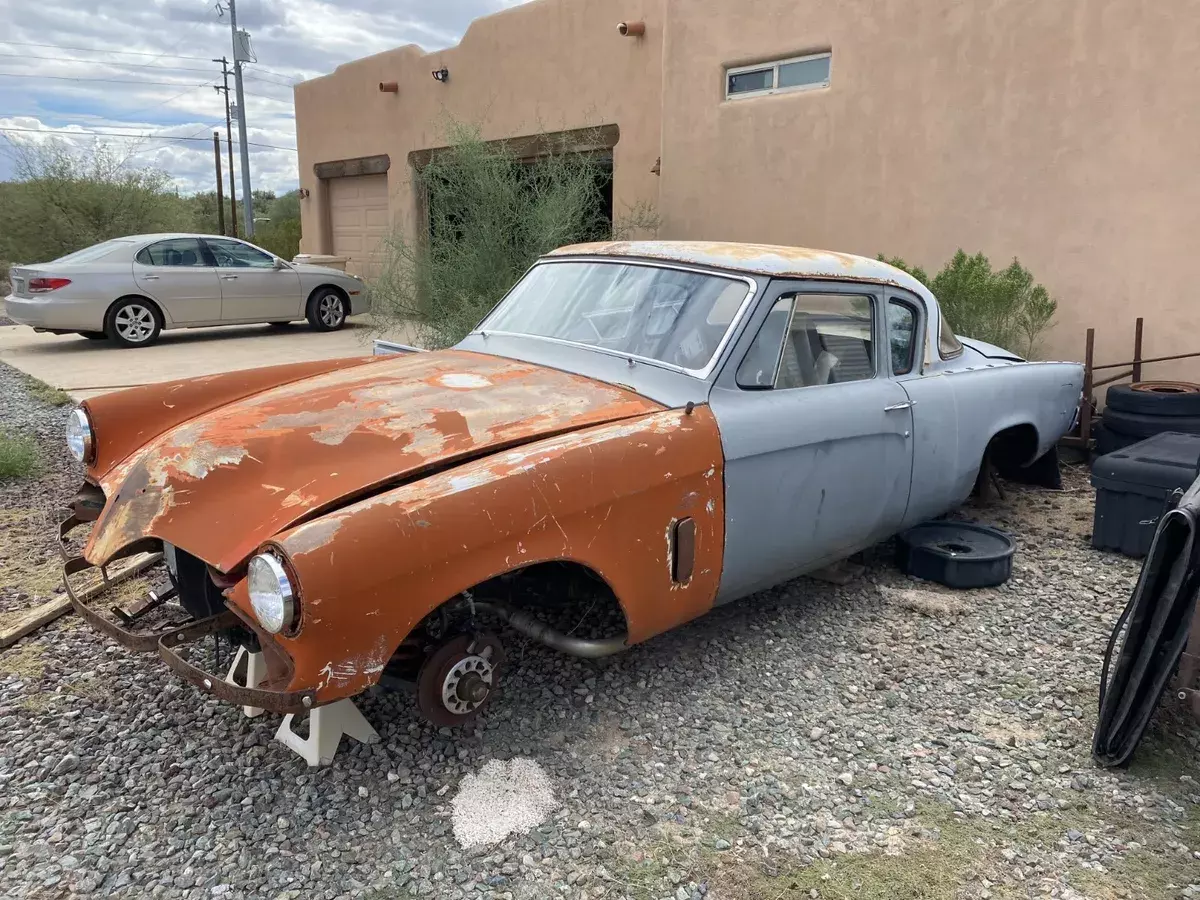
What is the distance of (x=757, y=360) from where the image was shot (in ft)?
11.2

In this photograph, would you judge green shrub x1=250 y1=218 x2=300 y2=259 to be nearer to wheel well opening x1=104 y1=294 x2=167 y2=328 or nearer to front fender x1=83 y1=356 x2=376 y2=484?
wheel well opening x1=104 y1=294 x2=167 y2=328

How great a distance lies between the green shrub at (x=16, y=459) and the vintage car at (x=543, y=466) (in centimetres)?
263

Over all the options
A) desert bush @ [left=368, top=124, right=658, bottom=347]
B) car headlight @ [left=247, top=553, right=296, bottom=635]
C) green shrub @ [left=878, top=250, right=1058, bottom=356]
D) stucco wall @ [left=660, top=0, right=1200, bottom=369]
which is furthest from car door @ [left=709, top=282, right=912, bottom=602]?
desert bush @ [left=368, top=124, right=658, bottom=347]

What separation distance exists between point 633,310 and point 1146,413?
4022mm

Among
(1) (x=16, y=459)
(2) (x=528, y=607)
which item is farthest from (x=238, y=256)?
(2) (x=528, y=607)

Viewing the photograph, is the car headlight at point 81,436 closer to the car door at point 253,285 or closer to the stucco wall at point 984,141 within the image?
the stucco wall at point 984,141

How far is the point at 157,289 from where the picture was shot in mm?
10781

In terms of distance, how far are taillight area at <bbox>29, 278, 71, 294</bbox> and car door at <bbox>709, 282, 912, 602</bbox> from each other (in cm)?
961

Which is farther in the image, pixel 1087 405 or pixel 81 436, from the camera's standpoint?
pixel 1087 405

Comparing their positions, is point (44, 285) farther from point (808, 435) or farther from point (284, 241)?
point (284, 241)

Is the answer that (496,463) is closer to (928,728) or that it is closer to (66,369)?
(928,728)

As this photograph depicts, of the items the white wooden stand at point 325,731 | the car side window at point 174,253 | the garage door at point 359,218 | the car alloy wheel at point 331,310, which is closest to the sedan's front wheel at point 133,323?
the car side window at point 174,253

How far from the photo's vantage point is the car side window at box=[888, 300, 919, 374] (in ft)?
13.2

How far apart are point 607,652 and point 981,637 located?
1725 mm
